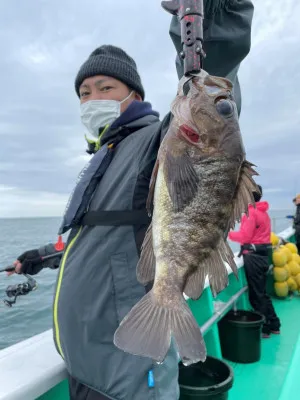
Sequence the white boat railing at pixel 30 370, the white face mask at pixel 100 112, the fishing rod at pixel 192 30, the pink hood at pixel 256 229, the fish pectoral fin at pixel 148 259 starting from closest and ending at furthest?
the fishing rod at pixel 192 30 → the fish pectoral fin at pixel 148 259 → the white boat railing at pixel 30 370 → the white face mask at pixel 100 112 → the pink hood at pixel 256 229

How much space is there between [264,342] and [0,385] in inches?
147

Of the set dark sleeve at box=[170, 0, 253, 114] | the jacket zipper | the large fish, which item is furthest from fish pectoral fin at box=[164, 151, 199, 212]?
the jacket zipper

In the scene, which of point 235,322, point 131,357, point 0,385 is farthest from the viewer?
point 235,322

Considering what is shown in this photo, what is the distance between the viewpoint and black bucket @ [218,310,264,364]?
154 inches

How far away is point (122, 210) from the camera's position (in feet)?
5.43

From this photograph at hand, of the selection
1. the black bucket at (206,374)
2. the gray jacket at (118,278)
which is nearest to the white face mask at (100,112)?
the gray jacket at (118,278)

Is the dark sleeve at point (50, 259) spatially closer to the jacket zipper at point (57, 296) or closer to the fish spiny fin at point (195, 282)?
the jacket zipper at point (57, 296)

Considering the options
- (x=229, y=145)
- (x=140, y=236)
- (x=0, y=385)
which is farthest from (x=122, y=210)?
(x=0, y=385)

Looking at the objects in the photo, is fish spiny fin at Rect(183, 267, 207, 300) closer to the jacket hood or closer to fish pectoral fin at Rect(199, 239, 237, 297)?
fish pectoral fin at Rect(199, 239, 237, 297)

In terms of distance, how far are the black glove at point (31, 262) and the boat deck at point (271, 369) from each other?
6.86 ft

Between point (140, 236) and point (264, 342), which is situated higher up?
point (140, 236)

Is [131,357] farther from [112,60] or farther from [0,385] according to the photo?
[112,60]

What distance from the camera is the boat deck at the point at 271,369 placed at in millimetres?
3336

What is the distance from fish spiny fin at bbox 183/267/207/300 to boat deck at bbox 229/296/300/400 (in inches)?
70.0
